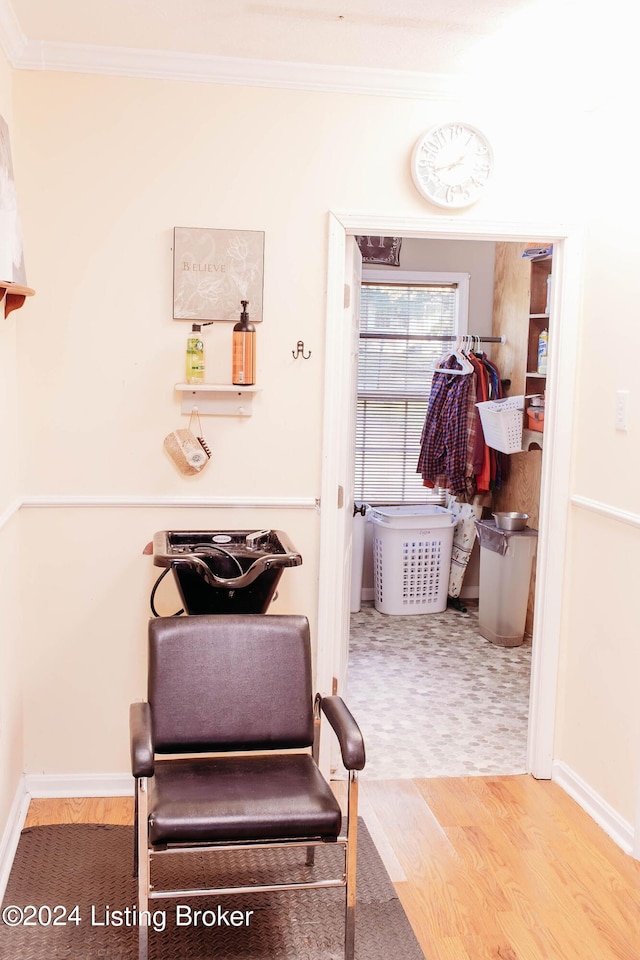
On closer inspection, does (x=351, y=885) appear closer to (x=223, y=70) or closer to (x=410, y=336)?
(x=223, y=70)

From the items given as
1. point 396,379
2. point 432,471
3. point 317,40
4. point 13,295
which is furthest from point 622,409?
point 396,379

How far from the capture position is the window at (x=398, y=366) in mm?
5684

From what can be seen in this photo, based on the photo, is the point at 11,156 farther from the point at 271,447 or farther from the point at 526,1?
the point at 526,1

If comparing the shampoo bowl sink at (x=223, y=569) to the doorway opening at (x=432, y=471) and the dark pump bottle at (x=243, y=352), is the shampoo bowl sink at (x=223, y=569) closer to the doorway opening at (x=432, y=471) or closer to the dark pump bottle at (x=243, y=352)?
the dark pump bottle at (x=243, y=352)

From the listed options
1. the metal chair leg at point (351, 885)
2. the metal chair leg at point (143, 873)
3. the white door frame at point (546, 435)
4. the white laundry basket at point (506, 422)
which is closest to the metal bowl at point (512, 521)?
the white laundry basket at point (506, 422)

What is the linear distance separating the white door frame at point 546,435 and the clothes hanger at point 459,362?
197 centimetres

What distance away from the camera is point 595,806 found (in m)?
3.18

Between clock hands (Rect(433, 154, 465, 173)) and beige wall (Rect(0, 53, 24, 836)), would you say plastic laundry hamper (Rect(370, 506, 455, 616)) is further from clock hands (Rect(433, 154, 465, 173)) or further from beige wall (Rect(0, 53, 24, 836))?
beige wall (Rect(0, 53, 24, 836))

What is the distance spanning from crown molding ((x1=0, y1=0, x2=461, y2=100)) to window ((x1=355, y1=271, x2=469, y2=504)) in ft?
8.16

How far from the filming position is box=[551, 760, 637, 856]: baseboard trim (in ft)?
9.71

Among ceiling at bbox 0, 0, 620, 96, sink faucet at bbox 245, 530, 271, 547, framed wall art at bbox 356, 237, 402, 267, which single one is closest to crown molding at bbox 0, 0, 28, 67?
ceiling at bbox 0, 0, 620, 96

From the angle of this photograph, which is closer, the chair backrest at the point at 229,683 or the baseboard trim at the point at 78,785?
the chair backrest at the point at 229,683

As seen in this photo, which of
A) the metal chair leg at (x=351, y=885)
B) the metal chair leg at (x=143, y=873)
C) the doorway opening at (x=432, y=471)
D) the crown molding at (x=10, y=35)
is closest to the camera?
the metal chair leg at (x=143, y=873)

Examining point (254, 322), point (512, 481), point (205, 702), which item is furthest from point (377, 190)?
point (512, 481)
